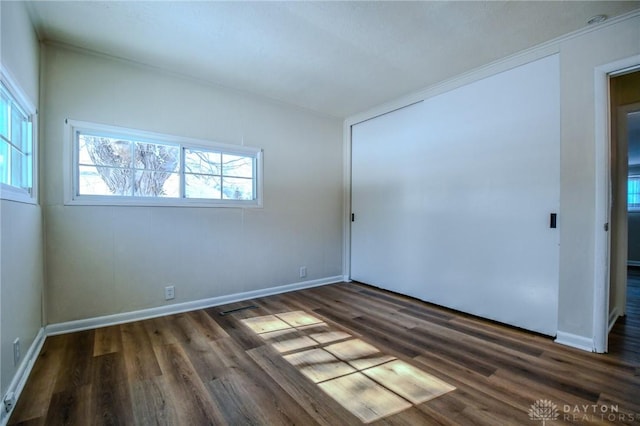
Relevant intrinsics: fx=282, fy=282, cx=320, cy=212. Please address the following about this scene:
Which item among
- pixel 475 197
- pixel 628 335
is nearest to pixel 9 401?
pixel 475 197

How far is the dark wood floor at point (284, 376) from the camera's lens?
152 cm

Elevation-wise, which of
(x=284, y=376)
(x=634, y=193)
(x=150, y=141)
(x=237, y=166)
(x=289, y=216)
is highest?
(x=150, y=141)

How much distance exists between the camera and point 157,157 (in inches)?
118

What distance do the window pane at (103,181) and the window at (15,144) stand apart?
40 cm

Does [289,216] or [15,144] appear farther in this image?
[289,216]

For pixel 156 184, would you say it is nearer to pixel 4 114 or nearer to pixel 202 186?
pixel 202 186

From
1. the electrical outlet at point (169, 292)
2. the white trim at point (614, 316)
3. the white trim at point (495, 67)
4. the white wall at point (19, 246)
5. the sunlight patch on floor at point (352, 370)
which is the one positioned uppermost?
the white trim at point (495, 67)

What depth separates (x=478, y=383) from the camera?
1804 millimetres

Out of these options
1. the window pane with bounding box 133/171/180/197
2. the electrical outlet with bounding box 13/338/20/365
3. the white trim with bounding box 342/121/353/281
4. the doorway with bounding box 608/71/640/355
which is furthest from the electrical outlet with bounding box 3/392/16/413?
the doorway with bounding box 608/71/640/355

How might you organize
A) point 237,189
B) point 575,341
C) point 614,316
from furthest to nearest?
point 237,189 < point 614,316 < point 575,341

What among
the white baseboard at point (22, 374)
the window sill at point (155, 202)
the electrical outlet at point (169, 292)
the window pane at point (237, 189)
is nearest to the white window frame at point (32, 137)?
the window sill at point (155, 202)

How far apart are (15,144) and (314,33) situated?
7.70 ft

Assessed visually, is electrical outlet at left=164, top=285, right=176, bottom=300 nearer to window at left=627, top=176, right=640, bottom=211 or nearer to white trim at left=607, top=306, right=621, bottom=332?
white trim at left=607, top=306, right=621, bottom=332

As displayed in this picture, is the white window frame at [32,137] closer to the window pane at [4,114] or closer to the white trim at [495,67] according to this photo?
the window pane at [4,114]
